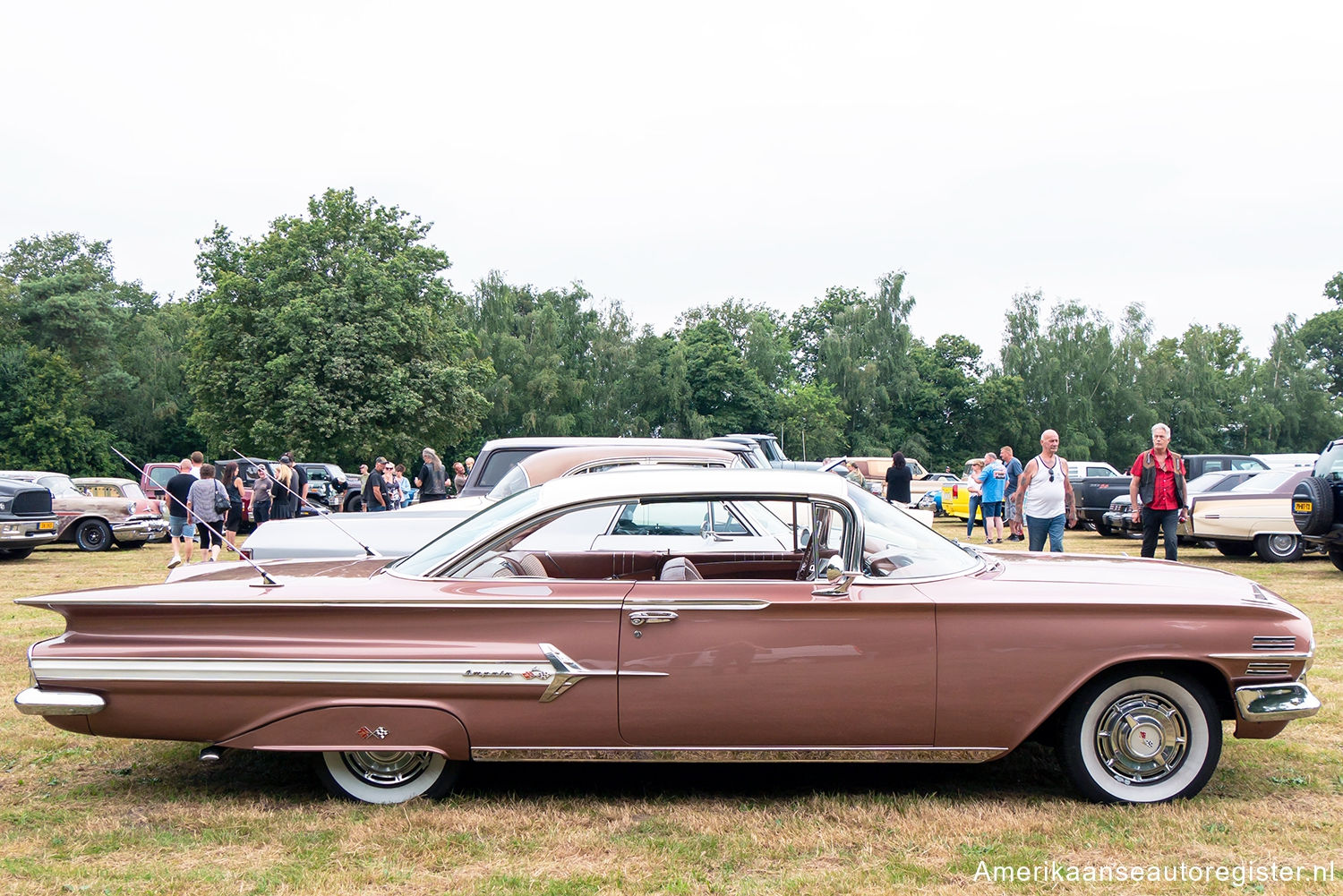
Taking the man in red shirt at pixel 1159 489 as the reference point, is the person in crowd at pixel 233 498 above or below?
below

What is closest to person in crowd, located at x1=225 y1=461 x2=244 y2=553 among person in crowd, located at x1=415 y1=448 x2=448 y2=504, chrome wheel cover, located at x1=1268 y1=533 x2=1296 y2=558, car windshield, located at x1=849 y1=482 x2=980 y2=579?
person in crowd, located at x1=415 y1=448 x2=448 y2=504

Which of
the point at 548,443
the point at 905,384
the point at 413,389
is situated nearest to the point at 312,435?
A: the point at 413,389

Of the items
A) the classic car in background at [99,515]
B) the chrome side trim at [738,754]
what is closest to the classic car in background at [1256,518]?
the chrome side trim at [738,754]

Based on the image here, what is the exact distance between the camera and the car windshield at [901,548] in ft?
15.0

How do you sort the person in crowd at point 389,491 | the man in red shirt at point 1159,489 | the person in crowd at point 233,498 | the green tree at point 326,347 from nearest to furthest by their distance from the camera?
the man in red shirt at point 1159,489 → the person in crowd at point 389,491 → the person in crowd at point 233,498 → the green tree at point 326,347

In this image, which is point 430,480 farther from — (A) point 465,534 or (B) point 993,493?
(A) point 465,534

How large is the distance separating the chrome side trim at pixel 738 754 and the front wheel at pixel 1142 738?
361mm

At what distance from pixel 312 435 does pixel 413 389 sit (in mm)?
4041

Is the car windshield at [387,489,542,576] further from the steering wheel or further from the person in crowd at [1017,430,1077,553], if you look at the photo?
the person in crowd at [1017,430,1077,553]

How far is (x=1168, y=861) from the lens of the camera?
3.83 meters

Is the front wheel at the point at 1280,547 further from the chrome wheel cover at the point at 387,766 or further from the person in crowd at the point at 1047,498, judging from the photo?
the chrome wheel cover at the point at 387,766

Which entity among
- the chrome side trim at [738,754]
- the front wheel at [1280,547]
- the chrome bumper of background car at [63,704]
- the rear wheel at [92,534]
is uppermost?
the chrome bumper of background car at [63,704]

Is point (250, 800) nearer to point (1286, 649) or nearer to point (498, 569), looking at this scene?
point (498, 569)

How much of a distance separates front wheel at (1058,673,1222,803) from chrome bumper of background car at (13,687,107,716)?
3.91 meters
